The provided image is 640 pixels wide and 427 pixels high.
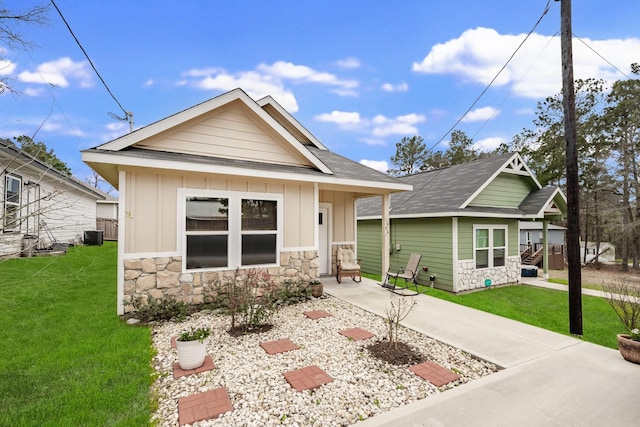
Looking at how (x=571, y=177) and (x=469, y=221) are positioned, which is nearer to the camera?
(x=571, y=177)

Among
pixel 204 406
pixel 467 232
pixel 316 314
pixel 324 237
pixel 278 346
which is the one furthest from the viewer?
pixel 467 232

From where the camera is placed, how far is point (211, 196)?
19.6 ft

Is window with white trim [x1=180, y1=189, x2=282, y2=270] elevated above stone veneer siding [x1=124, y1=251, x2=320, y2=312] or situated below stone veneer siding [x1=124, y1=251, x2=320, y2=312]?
above

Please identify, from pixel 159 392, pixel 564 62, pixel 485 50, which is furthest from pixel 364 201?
pixel 159 392

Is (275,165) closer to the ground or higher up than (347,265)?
higher up

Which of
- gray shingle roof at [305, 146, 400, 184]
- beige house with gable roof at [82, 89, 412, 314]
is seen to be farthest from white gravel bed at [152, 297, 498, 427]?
gray shingle roof at [305, 146, 400, 184]

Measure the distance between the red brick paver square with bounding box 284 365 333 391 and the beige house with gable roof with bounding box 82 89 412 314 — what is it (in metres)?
3.26

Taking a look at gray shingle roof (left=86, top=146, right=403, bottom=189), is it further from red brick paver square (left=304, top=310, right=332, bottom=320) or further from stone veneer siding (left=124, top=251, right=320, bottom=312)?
red brick paver square (left=304, top=310, right=332, bottom=320)

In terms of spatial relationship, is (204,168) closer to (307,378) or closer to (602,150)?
(307,378)

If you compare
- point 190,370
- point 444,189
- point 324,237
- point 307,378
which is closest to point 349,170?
point 324,237

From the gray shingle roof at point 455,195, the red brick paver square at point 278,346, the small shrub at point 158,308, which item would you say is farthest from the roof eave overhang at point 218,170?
the red brick paver square at point 278,346

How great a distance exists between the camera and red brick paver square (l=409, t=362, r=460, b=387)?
3256mm

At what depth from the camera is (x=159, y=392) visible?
298cm

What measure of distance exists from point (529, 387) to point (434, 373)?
0.97 m
